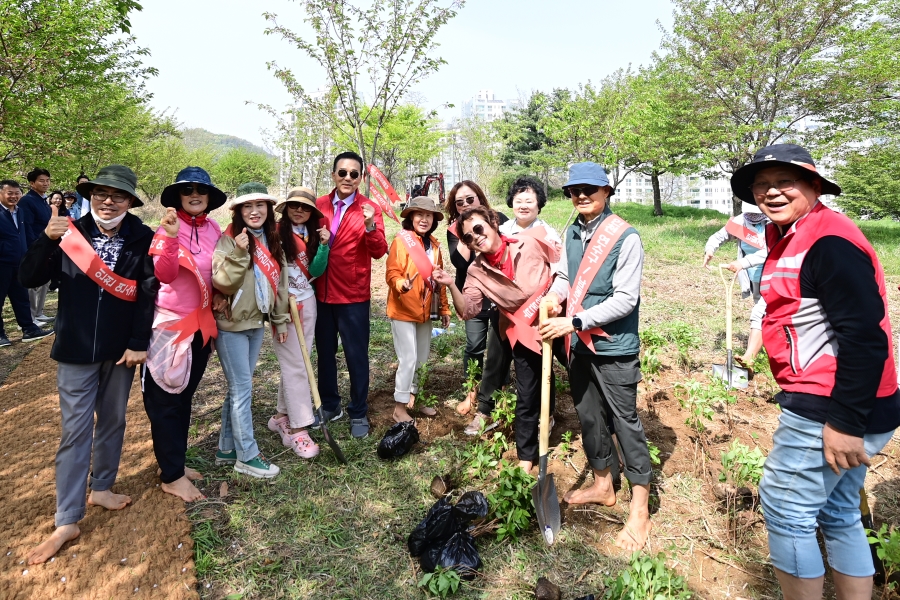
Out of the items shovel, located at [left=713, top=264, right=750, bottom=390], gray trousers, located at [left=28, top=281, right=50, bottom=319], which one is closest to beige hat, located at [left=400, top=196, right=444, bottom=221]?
shovel, located at [left=713, top=264, right=750, bottom=390]

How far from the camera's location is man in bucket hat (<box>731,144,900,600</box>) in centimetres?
167

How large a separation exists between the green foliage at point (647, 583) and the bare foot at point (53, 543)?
2879 millimetres

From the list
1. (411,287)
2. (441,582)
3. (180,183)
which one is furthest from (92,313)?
(441,582)

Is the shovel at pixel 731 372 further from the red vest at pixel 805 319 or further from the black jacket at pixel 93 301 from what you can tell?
the black jacket at pixel 93 301

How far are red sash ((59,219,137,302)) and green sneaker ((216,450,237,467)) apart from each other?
147 cm

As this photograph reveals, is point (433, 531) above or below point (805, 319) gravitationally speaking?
below

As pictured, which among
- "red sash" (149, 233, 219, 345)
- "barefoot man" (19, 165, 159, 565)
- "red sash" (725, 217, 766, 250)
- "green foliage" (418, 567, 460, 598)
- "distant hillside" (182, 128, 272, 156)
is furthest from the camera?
"distant hillside" (182, 128, 272, 156)

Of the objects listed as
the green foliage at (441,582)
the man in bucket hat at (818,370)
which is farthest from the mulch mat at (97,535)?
the man in bucket hat at (818,370)

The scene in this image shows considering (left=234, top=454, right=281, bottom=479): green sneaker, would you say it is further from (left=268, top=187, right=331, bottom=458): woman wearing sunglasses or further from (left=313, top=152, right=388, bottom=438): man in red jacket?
(left=313, top=152, right=388, bottom=438): man in red jacket

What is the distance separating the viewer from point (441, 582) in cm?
240

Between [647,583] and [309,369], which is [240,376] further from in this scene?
[647,583]

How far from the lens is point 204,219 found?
3.13 meters

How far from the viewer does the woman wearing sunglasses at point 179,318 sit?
287cm

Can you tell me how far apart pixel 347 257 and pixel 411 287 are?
21.7 inches
